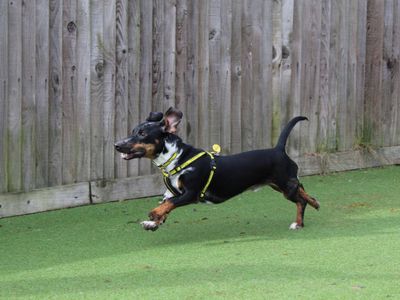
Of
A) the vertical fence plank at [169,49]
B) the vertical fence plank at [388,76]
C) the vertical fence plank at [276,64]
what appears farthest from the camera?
the vertical fence plank at [388,76]

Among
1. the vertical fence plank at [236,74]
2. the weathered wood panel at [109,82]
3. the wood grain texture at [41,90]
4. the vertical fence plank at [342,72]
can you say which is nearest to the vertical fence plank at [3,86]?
the wood grain texture at [41,90]

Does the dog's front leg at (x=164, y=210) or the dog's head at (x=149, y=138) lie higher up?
the dog's head at (x=149, y=138)

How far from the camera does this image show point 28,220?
7.33 metres

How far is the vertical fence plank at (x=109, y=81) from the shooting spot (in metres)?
7.87

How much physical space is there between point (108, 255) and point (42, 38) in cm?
206

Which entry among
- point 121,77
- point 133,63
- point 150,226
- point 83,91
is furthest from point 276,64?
point 150,226

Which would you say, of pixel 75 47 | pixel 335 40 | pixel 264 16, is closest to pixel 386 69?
pixel 335 40

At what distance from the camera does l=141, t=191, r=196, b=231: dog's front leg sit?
6516 millimetres

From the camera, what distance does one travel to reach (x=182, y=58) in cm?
840

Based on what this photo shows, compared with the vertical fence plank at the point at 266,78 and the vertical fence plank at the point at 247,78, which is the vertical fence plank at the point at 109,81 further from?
the vertical fence plank at the point at 266,78

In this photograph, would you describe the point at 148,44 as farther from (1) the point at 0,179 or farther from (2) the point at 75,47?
(1) the point at 0,179

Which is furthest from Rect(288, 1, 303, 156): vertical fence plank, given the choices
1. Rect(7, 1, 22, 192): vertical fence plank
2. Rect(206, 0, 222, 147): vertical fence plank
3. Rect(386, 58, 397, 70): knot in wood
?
Rect(7, 1, 22, 192): vertical fence plank

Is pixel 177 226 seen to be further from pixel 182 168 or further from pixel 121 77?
pixel 121 77

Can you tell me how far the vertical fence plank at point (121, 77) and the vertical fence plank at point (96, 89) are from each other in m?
0.16
